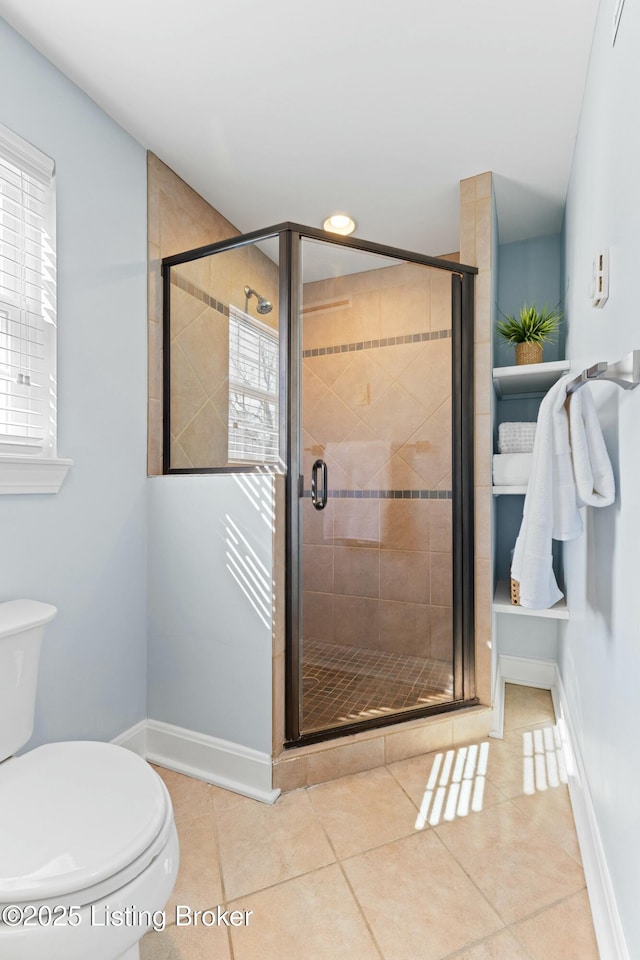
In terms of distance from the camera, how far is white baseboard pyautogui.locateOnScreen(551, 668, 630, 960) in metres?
1.04

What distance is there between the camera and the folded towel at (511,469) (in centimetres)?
210

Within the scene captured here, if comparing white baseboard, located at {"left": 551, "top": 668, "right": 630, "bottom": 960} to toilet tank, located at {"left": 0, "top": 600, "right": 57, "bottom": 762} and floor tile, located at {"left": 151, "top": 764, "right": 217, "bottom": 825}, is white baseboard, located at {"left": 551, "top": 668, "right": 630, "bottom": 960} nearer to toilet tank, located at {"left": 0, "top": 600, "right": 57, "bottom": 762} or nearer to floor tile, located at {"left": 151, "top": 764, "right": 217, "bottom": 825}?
floor tile, located at {"left": 151, "top": 764, "right": 217, "bottom": 825}

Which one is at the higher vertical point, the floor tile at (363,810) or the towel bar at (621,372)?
the towel bar at (621,372)

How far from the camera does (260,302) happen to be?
1848 millimetres

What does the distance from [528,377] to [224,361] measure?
132 cm

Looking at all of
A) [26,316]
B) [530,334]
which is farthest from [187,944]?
[530,334]

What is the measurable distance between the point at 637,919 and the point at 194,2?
90.8 inches

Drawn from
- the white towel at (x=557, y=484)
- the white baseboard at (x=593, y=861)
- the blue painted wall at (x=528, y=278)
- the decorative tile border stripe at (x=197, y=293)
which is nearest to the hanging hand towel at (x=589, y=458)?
the white towel at (x=557, y=484)

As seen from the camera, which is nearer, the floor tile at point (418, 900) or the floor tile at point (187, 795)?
the floor tile at point (418, 900)

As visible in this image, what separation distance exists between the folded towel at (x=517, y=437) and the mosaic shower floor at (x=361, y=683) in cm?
93

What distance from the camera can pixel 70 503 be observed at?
1672 millimetres

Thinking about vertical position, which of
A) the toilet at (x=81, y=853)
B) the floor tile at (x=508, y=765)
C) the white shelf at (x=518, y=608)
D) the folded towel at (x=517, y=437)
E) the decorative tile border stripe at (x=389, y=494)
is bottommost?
the floor tile at (x=508, y=765)

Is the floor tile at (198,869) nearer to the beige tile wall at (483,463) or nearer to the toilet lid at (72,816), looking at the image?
the toilet lid at (72,816)

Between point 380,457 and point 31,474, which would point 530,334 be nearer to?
point 380,457
